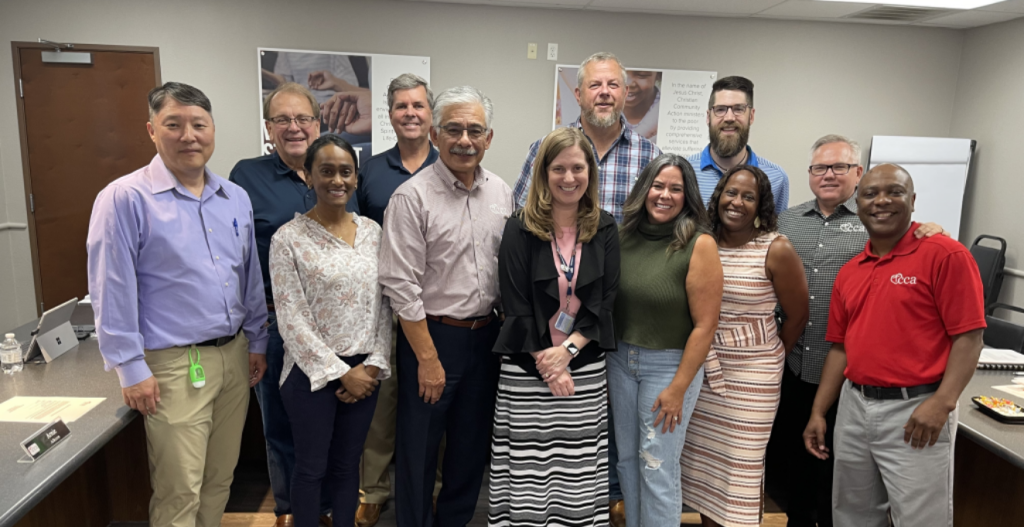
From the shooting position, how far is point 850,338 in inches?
75.5

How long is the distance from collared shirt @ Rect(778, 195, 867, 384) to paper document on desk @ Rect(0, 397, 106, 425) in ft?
8.46

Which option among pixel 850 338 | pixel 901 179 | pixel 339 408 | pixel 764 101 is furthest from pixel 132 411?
pixel 764 101

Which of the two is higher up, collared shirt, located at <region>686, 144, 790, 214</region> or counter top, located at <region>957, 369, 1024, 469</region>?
collared shirt, located at <region>686, 144, 790, 214</region>

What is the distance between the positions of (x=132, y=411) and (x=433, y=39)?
145 inches

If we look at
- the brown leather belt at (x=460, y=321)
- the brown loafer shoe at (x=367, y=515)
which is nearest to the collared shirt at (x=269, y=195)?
the brown leather belt at (x=460, y=321)

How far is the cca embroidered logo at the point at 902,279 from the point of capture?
69.8 inches

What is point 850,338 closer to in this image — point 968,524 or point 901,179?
point 901,179

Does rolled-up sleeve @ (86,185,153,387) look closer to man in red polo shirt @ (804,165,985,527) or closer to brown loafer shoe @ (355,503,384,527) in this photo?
brown loafer shoe @ (355,503,384,527)

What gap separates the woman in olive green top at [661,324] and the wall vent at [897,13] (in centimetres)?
377

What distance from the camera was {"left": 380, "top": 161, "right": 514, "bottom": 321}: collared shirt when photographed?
1889 millimetres

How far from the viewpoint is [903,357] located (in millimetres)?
1783

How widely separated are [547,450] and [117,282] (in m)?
1.45

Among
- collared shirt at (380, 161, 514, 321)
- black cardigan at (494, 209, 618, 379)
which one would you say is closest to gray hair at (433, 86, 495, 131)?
collared shirt at (380, 161, 514, 321)

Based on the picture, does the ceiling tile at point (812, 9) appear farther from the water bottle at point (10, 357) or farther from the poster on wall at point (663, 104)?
the water bottle at point (10, 357)
